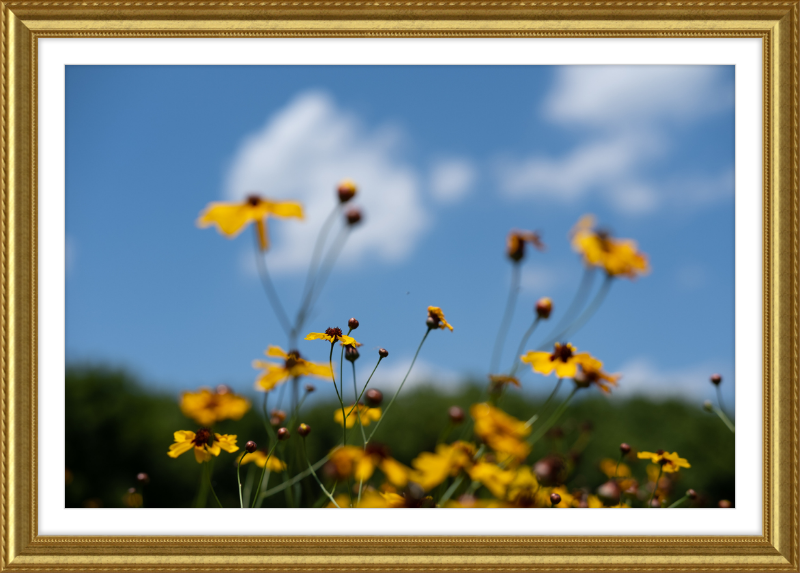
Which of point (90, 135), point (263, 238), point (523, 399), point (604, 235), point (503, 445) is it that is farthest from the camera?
point (523, 399)

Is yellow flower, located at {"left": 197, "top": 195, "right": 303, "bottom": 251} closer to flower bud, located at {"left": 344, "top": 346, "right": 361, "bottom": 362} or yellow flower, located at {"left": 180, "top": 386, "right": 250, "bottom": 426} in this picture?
flower bud, located at {"left": 344, "top": 346, "right": 361, "bottom": 362}

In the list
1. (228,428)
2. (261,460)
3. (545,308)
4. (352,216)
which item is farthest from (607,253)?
(228,428)

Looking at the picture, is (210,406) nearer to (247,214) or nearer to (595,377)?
(247,214)

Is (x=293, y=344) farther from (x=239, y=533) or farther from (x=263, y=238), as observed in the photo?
(x=239, y=533)

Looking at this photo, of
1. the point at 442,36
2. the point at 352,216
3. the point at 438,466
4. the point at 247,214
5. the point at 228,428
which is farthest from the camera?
the point at 228,428

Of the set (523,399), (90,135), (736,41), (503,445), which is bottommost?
(523,399)

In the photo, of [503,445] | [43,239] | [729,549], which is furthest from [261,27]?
[729,549]

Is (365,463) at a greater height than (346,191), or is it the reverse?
(346,191)
